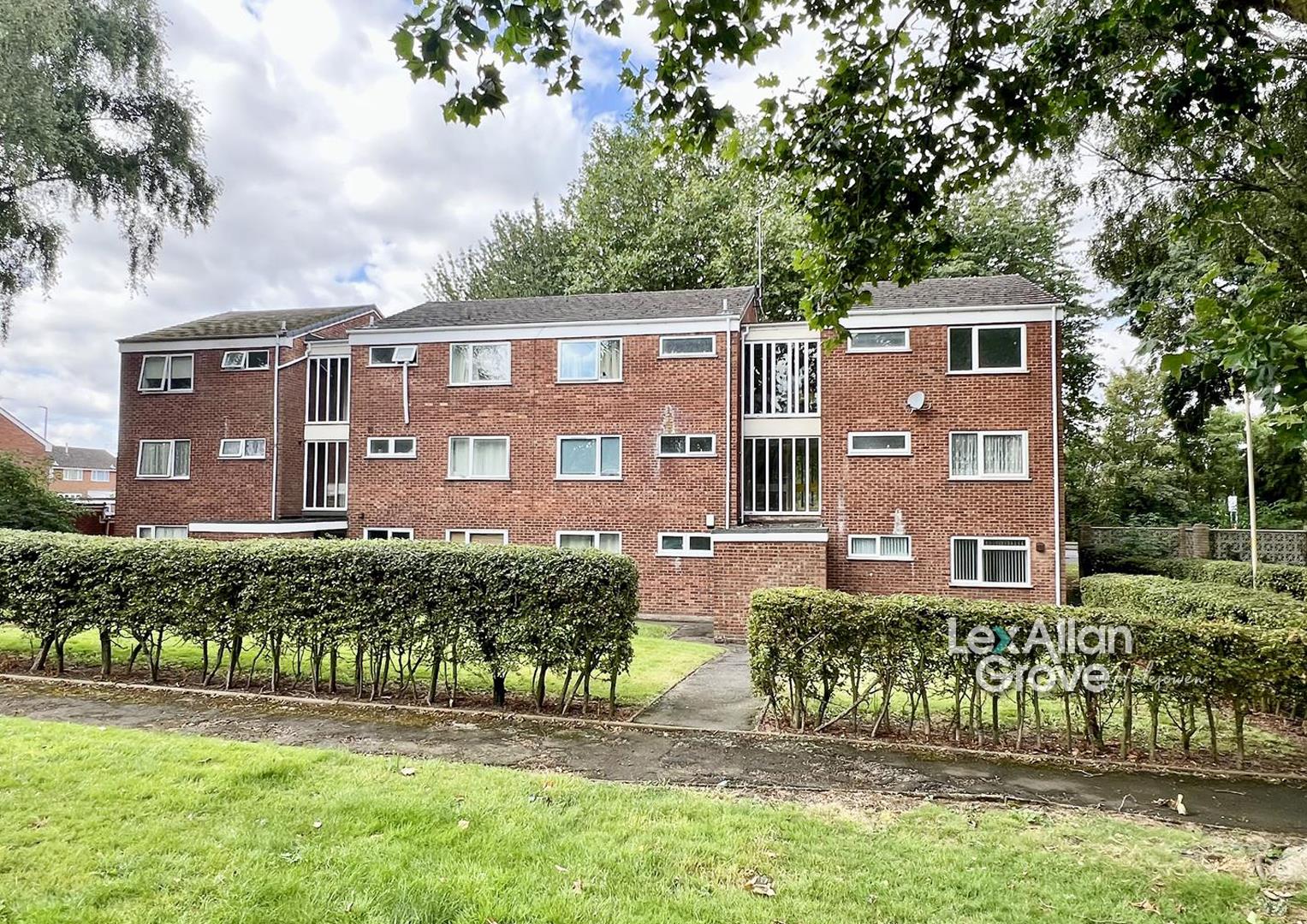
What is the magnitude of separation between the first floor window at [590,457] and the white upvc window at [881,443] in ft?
18.4

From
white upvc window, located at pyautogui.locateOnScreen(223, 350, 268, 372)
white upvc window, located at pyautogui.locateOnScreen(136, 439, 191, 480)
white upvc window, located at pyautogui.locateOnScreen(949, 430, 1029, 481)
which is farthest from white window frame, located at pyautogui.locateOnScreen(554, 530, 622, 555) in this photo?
white upvc window, located at pyautogui.locateOnScreen(136, 439, 191, 480)

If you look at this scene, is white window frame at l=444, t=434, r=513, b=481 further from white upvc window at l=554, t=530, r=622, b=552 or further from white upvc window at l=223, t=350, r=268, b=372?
white upvc window at l=223, t=350, r=268, b=372

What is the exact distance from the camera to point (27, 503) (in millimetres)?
20438

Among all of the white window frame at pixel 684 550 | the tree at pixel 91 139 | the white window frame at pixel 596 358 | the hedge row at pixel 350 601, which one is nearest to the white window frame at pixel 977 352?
the white window frame at pixel 684 550

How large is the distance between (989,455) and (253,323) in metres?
21.6

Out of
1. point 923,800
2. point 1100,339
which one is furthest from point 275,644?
point 1100,339

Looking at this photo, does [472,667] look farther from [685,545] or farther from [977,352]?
[977,352]

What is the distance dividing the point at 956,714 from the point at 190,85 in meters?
23.8

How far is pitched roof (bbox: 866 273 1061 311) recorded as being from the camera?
15773 millimetres

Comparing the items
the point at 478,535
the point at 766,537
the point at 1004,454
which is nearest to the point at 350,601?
the point at 766,537

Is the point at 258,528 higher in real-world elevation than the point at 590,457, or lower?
lower

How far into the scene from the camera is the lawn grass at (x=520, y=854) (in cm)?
315

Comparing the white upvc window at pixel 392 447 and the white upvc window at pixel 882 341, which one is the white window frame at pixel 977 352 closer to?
the white upvc window at pixel 882 341

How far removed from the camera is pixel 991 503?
51.1 feet
